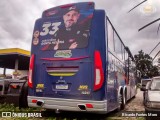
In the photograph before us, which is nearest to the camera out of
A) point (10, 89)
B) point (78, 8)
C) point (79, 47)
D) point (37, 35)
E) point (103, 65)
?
point (103, 65)

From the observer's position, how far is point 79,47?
666 cm

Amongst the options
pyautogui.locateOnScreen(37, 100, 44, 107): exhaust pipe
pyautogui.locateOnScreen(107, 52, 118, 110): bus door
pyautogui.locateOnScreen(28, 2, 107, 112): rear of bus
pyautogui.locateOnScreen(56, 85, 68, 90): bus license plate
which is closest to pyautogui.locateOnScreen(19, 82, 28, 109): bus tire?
pyautogui.locateOnScreen(28, 2, 107, 112): rear of bus

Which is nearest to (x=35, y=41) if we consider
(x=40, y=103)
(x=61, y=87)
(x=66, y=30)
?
(x=66, y=30)

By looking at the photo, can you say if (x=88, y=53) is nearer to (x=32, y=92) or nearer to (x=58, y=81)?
(x=58, y=81)

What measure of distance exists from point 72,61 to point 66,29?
3.66ft

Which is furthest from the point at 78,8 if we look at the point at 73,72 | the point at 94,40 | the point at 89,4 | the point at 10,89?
the point at 10,89

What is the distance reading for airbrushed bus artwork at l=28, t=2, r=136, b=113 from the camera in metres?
6.22

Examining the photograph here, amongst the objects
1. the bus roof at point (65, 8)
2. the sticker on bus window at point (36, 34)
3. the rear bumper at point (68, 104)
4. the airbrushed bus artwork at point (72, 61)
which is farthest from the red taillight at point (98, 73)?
the sticker on bus window at point (36, 34)

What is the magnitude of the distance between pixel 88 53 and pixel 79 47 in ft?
1.22

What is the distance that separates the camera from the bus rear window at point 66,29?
266 inches

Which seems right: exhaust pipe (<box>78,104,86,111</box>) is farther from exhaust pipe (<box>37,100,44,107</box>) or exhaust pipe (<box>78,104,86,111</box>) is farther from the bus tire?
the bus tire

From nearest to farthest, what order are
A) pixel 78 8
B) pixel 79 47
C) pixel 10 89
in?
pixel 79 47
pixel 78 8
pixel 10 89

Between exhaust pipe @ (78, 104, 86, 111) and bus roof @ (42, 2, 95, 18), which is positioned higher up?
bus roof @ (42, 2, 95, 18)

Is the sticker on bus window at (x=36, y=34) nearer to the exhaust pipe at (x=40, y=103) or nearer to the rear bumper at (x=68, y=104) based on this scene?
the rear bumper at (x=68, y=104)
